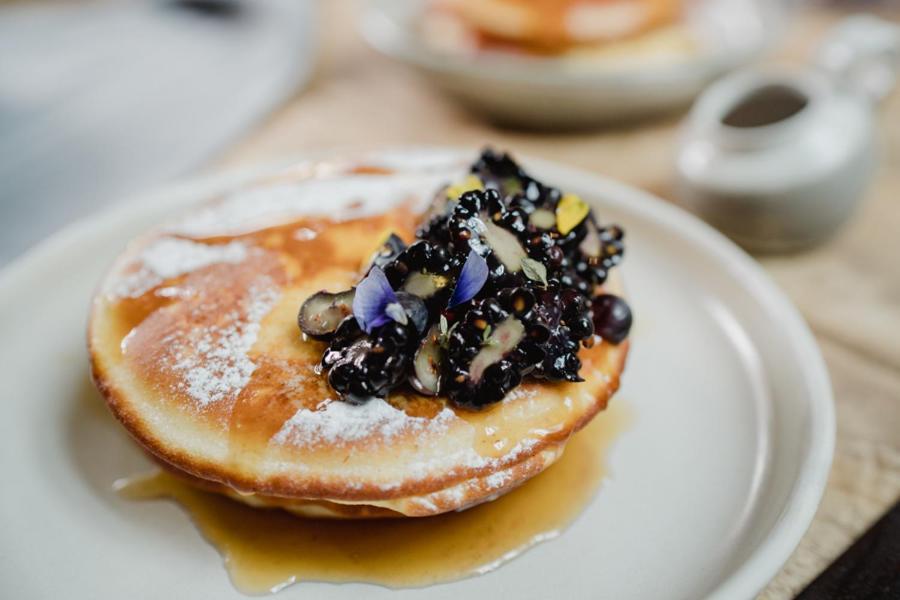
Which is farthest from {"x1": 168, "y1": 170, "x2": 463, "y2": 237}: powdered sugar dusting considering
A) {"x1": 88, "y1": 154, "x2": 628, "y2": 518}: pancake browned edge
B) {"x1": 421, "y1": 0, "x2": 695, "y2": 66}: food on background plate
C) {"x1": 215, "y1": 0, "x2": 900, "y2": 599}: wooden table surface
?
{"x1": 421, "y1": 0, "x2": 695, "y2": 66}: food on background plate

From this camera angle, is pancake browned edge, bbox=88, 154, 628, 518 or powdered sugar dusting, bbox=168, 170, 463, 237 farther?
powdered sugar dusting, bbox=168, 170, 463, 237

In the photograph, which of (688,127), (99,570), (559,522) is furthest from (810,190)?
(99,570)

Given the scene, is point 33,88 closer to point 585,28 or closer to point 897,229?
point 585,28

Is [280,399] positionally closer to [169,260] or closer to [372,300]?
[372,300]

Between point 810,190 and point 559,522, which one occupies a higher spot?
point 810,190

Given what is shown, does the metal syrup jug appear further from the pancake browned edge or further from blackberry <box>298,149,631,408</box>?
blackberry <box>298,149,631,408</box>

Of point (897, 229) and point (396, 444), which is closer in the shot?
point (396, 444)

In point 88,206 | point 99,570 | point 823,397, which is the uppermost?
point 823,397
